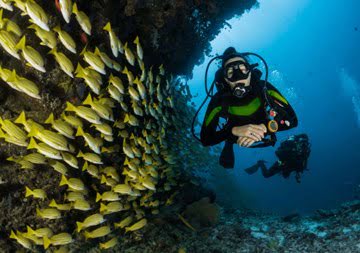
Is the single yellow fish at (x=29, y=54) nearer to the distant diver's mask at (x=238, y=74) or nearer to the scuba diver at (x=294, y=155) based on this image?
the distant diver's mask at (x=238, y=74)

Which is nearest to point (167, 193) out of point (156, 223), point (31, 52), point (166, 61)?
point (156, 223)

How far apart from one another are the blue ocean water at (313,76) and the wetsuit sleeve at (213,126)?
57.4 meters

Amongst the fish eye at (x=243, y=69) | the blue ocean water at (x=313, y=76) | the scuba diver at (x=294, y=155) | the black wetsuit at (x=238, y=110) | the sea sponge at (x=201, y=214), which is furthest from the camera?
the blue ocean water at (x=313, y=76)

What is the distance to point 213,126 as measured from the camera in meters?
5.30

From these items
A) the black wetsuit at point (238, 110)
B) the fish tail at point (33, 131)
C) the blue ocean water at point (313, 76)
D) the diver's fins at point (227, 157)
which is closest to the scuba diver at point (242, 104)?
the black wetsuit at point (238, 110)

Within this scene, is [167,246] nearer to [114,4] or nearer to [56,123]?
[56,123]

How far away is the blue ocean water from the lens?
6844 centimetres

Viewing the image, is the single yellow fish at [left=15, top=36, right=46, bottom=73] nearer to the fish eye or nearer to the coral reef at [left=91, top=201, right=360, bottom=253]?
the fish eye

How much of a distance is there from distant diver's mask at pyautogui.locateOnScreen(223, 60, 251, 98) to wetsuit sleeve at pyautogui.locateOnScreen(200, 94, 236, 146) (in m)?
0.43

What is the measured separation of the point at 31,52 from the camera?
12.5ft

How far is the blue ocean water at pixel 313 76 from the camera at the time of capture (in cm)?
6844

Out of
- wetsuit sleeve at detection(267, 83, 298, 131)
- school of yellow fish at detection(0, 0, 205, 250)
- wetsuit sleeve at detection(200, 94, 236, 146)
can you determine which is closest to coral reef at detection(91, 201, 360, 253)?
school of yellow fish at detection(0, 0, 205, 250)

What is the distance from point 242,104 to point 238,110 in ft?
0.43

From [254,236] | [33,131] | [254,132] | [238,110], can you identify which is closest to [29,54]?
[33,131]
